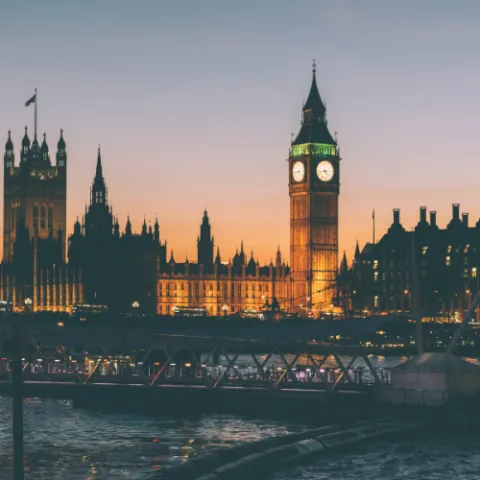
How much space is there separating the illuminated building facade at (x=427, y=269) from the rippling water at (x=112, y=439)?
106901 millimetres

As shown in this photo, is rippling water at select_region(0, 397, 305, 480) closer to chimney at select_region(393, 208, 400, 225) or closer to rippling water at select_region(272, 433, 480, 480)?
rippling water at select_region(272, 433, 480, 480)

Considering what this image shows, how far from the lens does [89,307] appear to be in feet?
609

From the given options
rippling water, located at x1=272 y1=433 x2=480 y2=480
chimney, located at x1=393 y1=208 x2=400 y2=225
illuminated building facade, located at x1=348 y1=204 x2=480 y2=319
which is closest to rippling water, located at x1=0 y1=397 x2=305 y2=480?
rippling water, located at x1=272 y1=433 x2=480 y2=480

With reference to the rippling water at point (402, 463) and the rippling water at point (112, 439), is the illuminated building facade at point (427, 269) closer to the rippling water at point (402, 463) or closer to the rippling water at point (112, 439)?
the rippling water at point (112, 439)

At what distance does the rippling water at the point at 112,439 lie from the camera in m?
48.3

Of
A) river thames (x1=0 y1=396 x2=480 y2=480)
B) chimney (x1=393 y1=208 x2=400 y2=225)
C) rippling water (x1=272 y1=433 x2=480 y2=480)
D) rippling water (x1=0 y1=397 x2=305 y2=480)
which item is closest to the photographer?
rippling water (x1=272 y1=433 x2=480 y2=480)

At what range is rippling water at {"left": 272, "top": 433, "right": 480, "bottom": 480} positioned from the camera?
1820 inches

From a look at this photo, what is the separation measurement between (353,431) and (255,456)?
928 centimetres

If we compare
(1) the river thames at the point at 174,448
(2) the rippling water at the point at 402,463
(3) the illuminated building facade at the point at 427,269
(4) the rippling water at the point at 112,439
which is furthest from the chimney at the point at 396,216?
(2) the rippling water at the point at 402,463

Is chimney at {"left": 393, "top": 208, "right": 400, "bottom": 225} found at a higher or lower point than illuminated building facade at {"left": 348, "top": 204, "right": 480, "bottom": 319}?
higher

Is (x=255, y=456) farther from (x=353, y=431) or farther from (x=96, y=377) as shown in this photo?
(x=96, y=377)

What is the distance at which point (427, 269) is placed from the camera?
181000mm

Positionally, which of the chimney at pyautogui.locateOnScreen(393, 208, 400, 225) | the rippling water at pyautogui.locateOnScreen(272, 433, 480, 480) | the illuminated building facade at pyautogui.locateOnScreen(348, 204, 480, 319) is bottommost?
the rippling water at pyautogui.locateOnScreen(272, 433, 480, 480)

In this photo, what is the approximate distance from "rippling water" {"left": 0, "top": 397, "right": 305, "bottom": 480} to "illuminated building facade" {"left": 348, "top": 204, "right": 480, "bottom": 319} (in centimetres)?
10690
